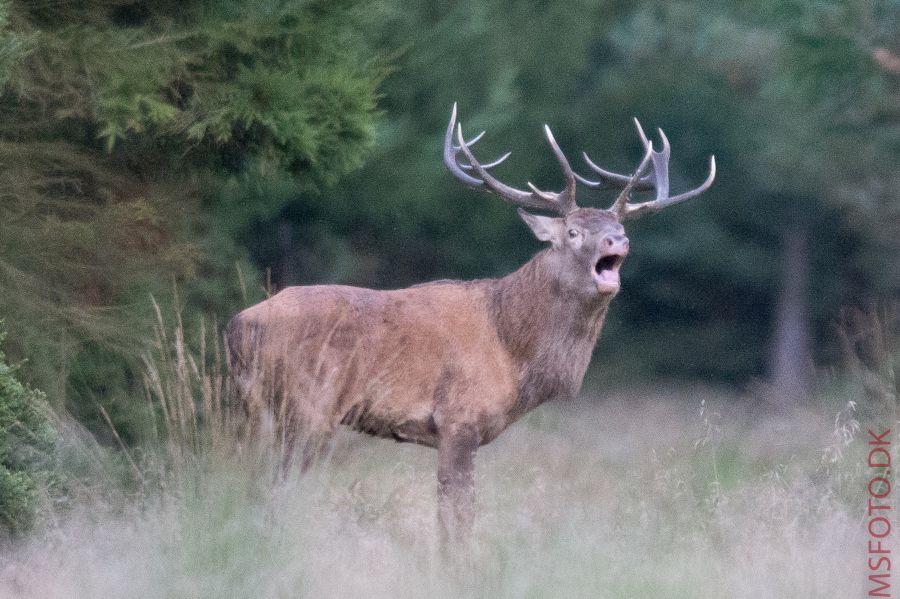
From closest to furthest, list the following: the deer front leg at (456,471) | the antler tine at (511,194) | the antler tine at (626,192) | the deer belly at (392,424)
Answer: the deer front leg at (456,471) < the deer belly at (392,424) < the antler tine at (626,192) < the antler tine at (511,194)

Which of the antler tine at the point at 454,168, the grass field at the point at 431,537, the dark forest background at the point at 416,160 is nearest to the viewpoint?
the grass field at the point at 431,537

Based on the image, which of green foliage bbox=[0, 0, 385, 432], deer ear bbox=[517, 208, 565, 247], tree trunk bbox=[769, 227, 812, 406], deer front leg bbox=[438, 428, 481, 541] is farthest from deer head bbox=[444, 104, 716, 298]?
tree trunk bbox=[769, 227, 812, 406]

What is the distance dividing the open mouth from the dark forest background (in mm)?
2059

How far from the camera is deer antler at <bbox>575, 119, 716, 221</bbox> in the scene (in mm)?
8039

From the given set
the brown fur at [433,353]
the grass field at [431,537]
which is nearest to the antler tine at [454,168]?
the brown fur at [433,353]

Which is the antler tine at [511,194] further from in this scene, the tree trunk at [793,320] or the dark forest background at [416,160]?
the tree trunk at [793,320]

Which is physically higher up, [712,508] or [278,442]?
[278,442]

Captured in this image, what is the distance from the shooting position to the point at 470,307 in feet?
26.8

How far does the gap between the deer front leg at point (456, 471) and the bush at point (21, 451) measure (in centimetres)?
190

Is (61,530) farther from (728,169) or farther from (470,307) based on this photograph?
(728,169)

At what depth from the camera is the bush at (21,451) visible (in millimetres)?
7215

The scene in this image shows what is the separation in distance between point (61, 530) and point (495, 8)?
26.1 ft

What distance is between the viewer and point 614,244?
7695 mm

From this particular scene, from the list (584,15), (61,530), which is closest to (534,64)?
(584,15)
